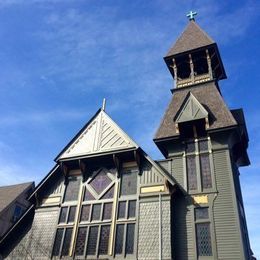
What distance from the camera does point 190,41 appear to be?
23.6 metres

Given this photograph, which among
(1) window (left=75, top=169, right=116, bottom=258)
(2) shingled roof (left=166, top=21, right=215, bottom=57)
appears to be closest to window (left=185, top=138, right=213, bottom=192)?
(1) window (left=75, top=169, right=116, bottom=258)

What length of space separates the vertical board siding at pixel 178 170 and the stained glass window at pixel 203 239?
2.43 metres

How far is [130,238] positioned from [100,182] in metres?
4.01

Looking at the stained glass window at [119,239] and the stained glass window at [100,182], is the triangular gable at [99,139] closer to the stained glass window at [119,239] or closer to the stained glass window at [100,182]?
the stained glass window at [100,182]

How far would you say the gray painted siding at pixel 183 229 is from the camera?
14406 mm

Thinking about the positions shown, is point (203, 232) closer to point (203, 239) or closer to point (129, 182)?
point (203, 239)

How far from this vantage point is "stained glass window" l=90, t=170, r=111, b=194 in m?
17.5

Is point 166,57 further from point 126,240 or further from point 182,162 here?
point 126,240

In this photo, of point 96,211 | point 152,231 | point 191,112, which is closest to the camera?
point 152,231

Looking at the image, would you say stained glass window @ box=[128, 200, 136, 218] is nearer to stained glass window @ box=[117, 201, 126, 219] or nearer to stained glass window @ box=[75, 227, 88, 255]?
stained glass window @ box=[117, 201, 126, 219]

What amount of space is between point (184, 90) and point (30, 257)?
14.7 metres

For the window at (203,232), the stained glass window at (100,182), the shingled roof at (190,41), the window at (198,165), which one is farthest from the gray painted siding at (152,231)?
the shingled roof at (190,41)

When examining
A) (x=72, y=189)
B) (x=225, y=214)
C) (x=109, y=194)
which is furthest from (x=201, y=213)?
(x=72, y=189)

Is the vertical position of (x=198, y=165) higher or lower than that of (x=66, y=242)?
higher
